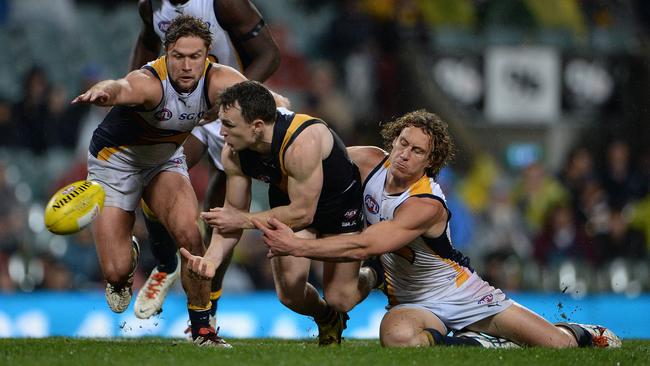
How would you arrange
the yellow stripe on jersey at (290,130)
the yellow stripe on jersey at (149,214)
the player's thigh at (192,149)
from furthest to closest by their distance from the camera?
the player's thigh at (192,149) → the yellow stripe on jersey at (149,214) → the yellow stripe on jersey at (290,130)

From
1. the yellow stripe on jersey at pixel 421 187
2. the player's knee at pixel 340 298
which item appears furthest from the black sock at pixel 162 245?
the yellow stripe on jersey at pixel 421 187

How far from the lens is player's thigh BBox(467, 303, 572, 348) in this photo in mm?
7508

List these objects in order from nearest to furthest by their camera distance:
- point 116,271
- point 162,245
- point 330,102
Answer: point 116,271, point 162,245, point 330,102

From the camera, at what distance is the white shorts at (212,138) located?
349 inches

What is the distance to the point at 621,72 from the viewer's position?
50.0ft

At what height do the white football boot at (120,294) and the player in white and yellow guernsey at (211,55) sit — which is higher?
the player in white and yellow guernsey at (211,55)

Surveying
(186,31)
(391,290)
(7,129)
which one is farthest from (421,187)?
(7,129)

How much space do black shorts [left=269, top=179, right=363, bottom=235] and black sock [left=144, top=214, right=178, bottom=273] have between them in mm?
1390

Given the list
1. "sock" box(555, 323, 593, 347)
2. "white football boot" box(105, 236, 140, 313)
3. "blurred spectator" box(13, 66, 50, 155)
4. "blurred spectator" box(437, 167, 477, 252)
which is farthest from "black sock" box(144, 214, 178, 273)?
"blurred spectator" box(13, 66, 50, 155)

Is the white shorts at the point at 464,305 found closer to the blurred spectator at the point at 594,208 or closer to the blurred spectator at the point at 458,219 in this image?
the blurred spectator at the point at 458,219

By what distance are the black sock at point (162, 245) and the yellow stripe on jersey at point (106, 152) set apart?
0.80 metres

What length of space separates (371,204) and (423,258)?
506mm

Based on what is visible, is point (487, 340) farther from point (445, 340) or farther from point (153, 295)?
point (153, 295)

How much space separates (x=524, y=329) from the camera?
7.53 metres
